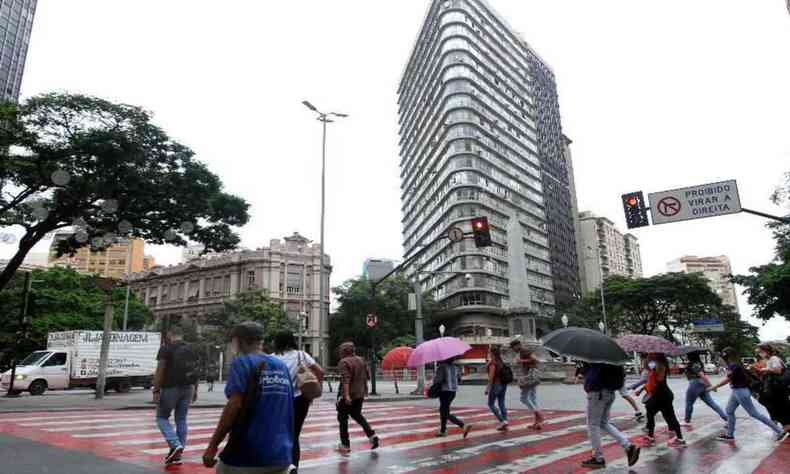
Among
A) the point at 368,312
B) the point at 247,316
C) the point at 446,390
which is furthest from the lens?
the point at 368,312

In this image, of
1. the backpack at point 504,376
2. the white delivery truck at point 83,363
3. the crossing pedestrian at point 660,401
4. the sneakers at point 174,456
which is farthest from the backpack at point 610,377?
the white delivery truck at point 83,363

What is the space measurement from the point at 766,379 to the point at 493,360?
464 cm

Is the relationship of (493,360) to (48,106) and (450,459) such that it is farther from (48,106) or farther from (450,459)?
(48,106)

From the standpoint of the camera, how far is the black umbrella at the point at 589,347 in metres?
6.53

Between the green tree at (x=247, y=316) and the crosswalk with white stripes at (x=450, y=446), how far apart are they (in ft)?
132

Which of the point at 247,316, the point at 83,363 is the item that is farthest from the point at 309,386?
the point at 247,316

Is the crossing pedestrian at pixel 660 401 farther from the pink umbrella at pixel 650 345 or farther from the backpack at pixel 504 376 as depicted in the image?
the backpack at pixel 504 376

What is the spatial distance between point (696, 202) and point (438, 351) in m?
7.39

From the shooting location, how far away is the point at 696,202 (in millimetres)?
12352

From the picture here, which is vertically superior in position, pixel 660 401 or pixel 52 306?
pixel 52 306

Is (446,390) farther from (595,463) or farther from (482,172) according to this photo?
(482,172)

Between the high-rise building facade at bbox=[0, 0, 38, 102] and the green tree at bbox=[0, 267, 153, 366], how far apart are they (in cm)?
1663

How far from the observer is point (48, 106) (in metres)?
17.5

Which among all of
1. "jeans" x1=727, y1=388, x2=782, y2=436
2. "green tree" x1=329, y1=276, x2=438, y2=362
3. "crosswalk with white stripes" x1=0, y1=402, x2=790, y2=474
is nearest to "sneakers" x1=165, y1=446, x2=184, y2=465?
"crosswalk with white stripes" x1=0, y1=402, x2=790, y2=474
